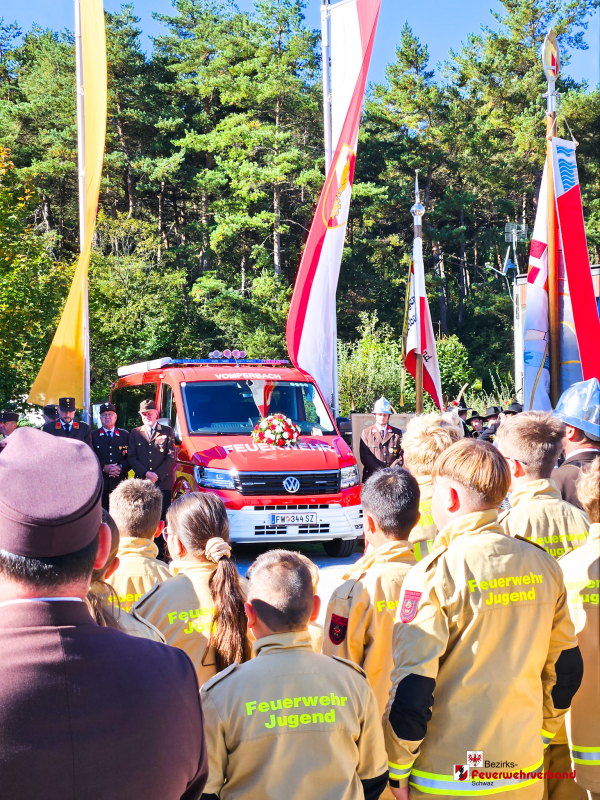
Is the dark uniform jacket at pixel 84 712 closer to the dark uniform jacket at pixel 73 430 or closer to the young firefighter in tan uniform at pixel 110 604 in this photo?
the young firefighter in tan uniform at pixel 110 604

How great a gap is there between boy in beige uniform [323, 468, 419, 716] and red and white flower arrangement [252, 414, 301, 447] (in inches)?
254

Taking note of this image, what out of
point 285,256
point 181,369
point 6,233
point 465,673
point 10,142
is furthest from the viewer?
point 285,256

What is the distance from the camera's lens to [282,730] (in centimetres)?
215

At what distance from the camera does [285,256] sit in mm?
39844

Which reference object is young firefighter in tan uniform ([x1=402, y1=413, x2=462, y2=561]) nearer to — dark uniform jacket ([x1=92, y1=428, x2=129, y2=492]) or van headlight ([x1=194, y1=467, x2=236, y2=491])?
Result: van headlight ([x1=194, y1=467, x2=236, y2=491])

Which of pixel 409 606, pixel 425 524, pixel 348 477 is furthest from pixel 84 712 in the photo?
pixel 348 477

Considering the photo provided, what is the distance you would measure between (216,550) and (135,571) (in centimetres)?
65

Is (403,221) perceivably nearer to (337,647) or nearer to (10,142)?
(10,142)

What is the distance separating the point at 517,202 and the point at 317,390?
128ft

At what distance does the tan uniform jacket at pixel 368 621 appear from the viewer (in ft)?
9.50

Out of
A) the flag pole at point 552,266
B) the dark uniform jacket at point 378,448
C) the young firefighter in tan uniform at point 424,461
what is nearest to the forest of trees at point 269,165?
the dark uniform jacket at point 378,448

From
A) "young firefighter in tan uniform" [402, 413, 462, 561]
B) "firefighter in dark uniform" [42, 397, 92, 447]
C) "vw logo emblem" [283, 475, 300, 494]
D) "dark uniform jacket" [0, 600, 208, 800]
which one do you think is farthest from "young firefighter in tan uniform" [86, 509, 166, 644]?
"firefighter in dark uniform" [42, 397, 92, 447]

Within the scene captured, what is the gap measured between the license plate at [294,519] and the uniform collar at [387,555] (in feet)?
19.4

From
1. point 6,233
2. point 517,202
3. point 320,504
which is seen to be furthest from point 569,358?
point 517,202
